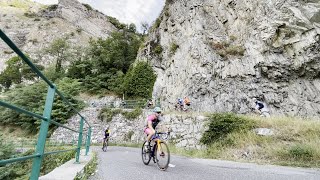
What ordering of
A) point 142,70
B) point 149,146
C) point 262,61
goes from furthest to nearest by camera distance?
point 142,70 < point 262,61 < point 149,146

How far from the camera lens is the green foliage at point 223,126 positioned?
45.2 feet

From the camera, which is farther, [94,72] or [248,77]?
[94,72]

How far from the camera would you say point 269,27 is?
24.2m

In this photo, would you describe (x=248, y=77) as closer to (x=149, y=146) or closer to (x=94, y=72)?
(x=149, y=146)

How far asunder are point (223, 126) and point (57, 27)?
67.3m

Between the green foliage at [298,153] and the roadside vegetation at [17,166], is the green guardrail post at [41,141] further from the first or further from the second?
the green foliage at [298,153]

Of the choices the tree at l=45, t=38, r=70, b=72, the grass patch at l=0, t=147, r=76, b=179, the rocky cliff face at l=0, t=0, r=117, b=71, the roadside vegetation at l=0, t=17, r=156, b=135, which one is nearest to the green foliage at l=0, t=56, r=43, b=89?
the roadside vegetation at l=0, t=17, r=156, b=135

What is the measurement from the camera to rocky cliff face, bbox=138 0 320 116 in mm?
22172

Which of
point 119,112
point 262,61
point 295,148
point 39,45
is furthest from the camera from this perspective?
point 39,45

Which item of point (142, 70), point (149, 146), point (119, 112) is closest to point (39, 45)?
point (142, 70)

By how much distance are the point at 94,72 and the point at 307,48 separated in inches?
1164

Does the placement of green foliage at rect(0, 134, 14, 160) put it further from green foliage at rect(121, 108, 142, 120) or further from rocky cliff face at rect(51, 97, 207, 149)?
green foliage at rect(121, 108, 142, 120)

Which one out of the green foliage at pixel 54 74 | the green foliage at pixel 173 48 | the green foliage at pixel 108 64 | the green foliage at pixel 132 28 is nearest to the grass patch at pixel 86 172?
the green foliage at pixel 173 48

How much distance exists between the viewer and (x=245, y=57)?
24.8 meters
